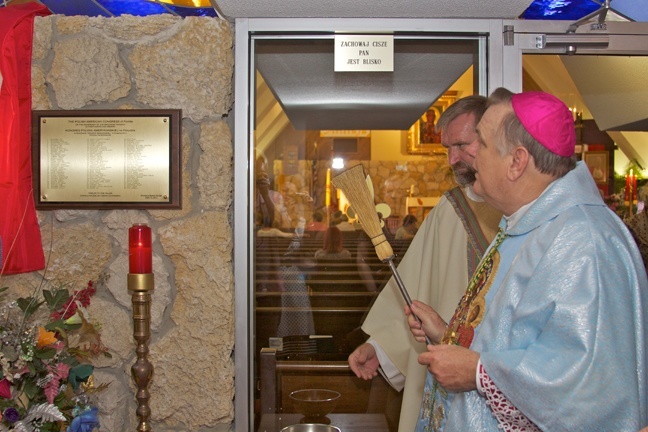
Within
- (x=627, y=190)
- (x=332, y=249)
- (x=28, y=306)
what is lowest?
(x=28, y=306)

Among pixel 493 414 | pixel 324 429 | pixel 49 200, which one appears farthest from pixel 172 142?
pixel 493 414

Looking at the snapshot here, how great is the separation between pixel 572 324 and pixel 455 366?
0.31 meters

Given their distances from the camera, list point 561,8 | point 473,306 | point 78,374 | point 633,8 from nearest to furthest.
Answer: point 473,306 → point 78,374 → point 633,8 → point 561,8

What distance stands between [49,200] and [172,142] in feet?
1.76

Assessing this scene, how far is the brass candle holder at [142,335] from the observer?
7.72 feet

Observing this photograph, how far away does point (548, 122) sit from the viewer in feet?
5.68

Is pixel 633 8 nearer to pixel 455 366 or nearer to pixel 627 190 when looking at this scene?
pixel 455 366

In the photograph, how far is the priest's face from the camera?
254 centimetres

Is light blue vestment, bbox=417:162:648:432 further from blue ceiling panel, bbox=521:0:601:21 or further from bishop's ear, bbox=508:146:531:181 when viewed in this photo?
blue ceiling panel, bbox=521:0:601:21

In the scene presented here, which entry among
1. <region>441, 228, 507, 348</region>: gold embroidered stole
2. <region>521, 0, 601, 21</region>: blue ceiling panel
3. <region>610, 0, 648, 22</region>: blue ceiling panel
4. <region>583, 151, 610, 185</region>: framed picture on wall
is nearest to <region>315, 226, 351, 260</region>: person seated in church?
<region>441, 228, 507, 348</region>: gold embroidered stole

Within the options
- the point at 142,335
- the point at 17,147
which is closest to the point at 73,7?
the point at 17,147

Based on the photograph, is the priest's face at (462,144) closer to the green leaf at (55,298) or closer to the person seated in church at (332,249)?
the person seated in church at (332,249)

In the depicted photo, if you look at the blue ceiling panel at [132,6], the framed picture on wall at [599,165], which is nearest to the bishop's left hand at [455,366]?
the blue ceiling panel at [132,6]

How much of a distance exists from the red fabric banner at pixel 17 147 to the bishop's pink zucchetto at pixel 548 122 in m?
1.85
